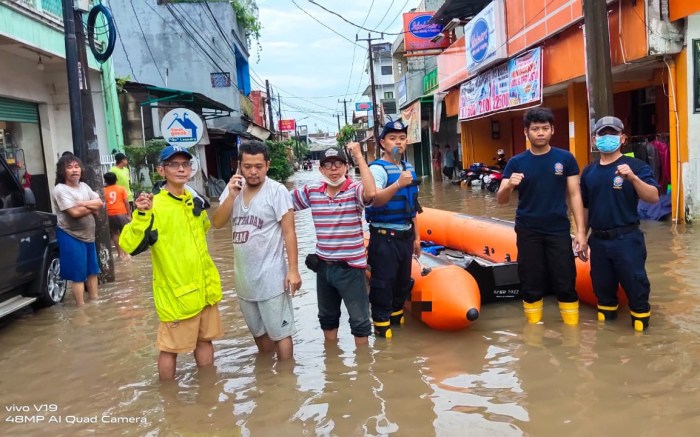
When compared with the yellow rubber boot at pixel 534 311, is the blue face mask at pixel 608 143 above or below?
above

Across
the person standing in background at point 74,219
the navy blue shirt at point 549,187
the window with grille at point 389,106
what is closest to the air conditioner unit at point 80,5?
the person standing in background at point 74,219

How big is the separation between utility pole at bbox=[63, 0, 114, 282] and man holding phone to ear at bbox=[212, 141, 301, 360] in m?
4.09

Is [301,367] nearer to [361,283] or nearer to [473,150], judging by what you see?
[361,283]

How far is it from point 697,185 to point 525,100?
533 centimetres

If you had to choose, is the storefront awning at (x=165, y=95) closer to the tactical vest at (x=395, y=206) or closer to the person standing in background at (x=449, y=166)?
the person standing in background at (x=449, y=166)

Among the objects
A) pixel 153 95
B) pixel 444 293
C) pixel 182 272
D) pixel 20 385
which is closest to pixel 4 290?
pixel 20 385

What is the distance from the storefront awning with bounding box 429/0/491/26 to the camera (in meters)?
18.8

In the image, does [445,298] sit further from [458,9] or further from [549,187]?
[458,9]

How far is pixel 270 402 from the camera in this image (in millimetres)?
3703

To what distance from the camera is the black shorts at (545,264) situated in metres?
4.48

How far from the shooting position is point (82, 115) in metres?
7.47

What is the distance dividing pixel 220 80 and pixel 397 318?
25.1 meters

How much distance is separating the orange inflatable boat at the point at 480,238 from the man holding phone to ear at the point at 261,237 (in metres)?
2.45

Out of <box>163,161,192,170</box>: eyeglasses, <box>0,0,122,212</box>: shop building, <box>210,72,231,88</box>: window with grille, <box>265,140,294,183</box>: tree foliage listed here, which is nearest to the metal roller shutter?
<box>0,0,122,212</box>: shop building
